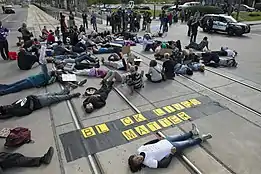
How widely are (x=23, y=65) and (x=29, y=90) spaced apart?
2.60 metres

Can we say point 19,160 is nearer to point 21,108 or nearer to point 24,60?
point 21,108

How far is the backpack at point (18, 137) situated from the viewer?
457cm

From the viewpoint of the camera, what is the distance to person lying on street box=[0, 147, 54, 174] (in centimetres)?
397

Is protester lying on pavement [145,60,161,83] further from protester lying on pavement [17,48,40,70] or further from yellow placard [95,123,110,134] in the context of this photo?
protester lying on pavement [17,48,40,70]

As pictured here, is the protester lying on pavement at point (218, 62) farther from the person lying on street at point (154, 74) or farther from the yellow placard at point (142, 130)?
the yellow placard at point (142, 130)

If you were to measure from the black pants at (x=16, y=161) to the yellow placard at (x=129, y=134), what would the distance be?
1808 mm

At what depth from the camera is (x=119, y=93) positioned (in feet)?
23.4

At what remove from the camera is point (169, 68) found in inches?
327

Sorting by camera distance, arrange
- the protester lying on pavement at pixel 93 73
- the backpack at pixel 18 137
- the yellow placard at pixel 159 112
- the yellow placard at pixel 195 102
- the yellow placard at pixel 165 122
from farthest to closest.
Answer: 1. the protester lying on pavement at pixel 93 73
2. the yellow placard at pixel 195 102
3. the yellow placard at pixel 159 112
4. the yellow placard at pixel 165 122
5. the backpack at pixel 18 137

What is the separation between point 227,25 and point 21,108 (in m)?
17.5

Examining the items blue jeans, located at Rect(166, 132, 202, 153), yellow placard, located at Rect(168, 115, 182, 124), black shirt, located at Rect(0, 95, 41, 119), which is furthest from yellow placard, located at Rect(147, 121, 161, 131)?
black shirt, located at Rect(0, 95, 41, 119)

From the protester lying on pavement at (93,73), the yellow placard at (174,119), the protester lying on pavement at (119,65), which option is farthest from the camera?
the protester lying on pavement at (119,65)

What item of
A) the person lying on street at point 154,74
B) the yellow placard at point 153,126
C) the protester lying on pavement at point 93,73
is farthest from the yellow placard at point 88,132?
the protester lying on pavement at point 93,73

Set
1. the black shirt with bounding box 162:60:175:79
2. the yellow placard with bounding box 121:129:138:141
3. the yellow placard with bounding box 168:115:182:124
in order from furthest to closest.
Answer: the black shirt with bounding box 162:60:175:79 → the yellow placard with bounding box 168:115:182:124 → the yellow placard with bounding box 121:129:138:141
